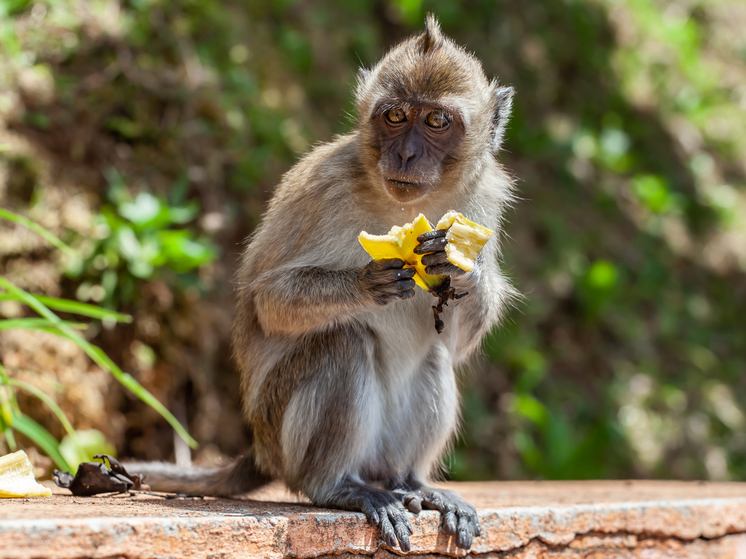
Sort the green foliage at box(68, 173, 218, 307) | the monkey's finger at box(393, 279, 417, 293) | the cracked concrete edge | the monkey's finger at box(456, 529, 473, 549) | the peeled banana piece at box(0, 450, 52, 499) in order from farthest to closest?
the green foliage at box(68, 173, 218, 307), the monkey's finger at box(393, 279, 417, 293), the monkey's finger at box(456, 529, 473, 549), the peeled banana piece at box(0, 450, 52, 499), the cracked concrete edge

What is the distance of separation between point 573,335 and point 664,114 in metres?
4.14

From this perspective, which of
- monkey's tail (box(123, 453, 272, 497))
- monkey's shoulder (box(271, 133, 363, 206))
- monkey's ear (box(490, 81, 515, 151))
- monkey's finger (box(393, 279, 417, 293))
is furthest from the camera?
monkey's ear (box(490, 81, 515, 151))

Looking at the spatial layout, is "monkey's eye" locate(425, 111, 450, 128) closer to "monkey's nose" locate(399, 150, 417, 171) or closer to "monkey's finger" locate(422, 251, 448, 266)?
"monkey's nose" locate(399, 150, 417, 171)

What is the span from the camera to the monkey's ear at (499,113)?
401 cm

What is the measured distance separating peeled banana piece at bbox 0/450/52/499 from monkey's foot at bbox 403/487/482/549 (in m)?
1.63

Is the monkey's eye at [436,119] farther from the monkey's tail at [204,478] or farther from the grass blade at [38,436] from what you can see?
the grass blade at [38,436]

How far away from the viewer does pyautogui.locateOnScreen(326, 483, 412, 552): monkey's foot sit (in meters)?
2.96

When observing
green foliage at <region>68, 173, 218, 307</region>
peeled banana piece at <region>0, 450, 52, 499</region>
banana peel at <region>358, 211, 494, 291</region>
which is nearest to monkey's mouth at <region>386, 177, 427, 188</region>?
banana peel at <region>358, 211, 494, 291</region>

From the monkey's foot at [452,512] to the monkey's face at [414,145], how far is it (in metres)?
1.41

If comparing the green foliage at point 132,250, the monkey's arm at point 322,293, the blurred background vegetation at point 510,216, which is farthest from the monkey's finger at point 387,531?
the green foliage at point 132,250

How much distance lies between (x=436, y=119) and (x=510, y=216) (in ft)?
18.6

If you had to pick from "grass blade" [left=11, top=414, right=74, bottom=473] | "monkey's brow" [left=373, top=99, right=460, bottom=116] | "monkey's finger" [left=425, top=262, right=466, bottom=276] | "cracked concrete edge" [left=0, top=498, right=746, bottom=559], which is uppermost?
"monkey's brow" [left=373, top=99, right=460, bottom=116]

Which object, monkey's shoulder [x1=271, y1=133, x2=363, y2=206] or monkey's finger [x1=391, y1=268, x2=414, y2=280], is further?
monkey's shoulder [x1=271, y1=133, x2=363, y2=206]

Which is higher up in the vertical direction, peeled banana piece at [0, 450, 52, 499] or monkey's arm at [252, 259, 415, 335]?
monkey's arm at [252, 259, 415, 335]
